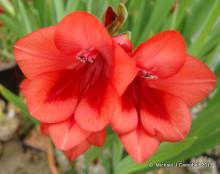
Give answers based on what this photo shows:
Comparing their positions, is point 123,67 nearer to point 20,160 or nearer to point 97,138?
point 97,138

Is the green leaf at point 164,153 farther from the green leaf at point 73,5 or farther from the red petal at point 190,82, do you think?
the green leaf at point 73,5

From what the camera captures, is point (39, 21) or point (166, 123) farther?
point (39, 21)

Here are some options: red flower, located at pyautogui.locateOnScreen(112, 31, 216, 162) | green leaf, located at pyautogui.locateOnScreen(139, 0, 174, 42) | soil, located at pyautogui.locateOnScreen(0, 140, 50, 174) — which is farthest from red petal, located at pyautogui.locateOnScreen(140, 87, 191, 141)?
soil, located at pyautogui.locateOnScreen(0, 140, 50, 174)

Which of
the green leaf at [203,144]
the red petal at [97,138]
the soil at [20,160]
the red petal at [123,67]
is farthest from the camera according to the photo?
the soil at [20,160]

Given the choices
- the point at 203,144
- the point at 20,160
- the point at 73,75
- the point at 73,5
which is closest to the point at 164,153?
the point at 203,144

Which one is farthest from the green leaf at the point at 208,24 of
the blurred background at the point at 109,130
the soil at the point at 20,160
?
the soil at the point at 20,160

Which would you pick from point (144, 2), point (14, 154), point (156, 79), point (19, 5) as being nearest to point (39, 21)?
point (19, 5)

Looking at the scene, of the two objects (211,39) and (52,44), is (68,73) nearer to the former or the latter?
(52,44)
